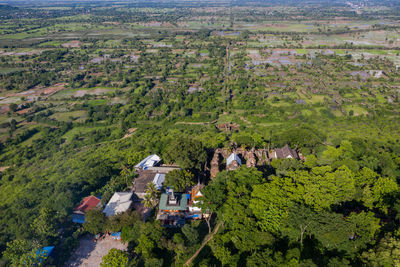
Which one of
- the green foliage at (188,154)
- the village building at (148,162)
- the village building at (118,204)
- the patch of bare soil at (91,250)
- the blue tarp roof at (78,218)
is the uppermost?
the green foliage at (188,154)

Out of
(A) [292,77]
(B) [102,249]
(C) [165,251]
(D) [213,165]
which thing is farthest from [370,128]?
(B) [102,249]

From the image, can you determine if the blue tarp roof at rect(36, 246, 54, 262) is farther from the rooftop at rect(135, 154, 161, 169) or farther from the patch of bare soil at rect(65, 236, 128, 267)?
the rooftop at rect(135, 154, 161, 169)

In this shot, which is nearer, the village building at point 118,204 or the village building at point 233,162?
the village building at point 118,204

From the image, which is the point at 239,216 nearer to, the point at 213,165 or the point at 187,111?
the point at 213,165

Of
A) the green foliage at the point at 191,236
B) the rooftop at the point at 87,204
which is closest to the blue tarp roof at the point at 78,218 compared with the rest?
the rooftop at the point at 87,204

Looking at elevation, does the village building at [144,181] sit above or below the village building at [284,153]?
below

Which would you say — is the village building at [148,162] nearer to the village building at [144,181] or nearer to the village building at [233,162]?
the village building at [144,181]
